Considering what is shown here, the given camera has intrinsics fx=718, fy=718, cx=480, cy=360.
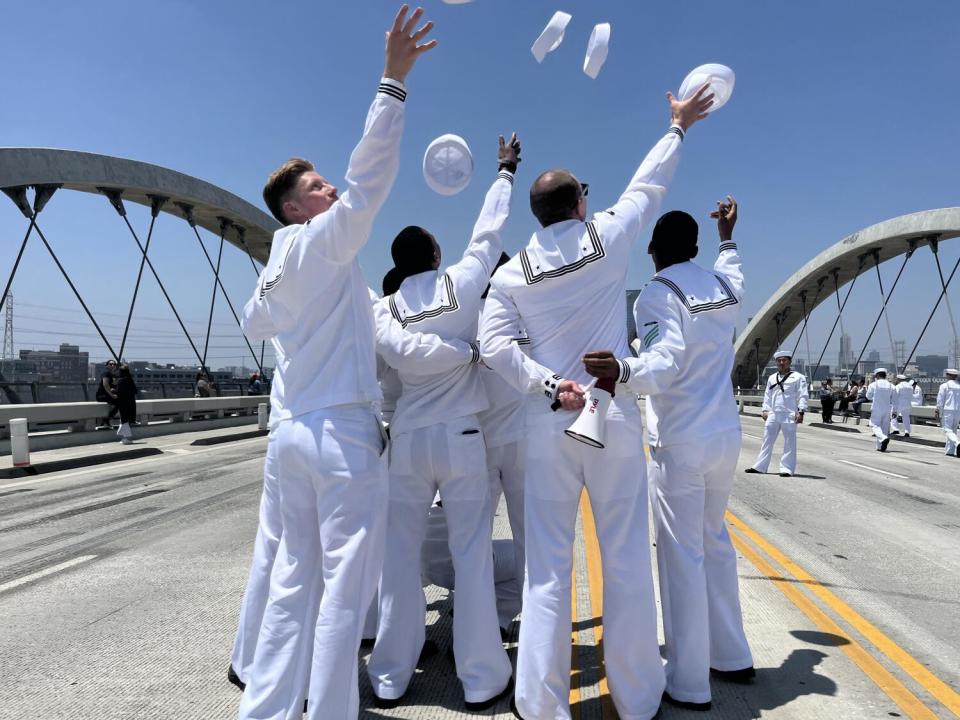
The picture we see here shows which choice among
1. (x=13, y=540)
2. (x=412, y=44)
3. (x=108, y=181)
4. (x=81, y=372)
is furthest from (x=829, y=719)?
(x=108, y=181)

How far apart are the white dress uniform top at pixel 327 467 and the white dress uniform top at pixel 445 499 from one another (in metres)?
0.60

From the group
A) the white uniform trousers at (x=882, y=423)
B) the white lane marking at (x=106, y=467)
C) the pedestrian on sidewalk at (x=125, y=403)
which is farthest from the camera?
the white uniform trousers at (x=882, y=423)

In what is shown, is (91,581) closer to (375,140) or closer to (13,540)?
(13,540)

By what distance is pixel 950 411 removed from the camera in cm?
1770

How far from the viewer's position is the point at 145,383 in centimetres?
2181

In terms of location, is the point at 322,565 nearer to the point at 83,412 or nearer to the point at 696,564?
the point at 696,564

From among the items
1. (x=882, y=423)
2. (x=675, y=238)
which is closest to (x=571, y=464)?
(x=675, y=238)

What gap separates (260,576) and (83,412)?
15932 millimetres

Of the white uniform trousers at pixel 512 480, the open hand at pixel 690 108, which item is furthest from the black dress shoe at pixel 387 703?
the open hand at pixel 690 108

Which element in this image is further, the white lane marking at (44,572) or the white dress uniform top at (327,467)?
the white lane marking at (44,572)

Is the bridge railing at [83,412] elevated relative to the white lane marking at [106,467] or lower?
elevated

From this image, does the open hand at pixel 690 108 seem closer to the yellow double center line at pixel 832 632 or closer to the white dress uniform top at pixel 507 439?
the white dress uniform top at pixel 507 439

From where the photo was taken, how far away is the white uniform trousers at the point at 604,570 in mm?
2918

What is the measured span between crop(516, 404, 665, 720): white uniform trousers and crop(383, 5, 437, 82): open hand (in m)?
1.47
